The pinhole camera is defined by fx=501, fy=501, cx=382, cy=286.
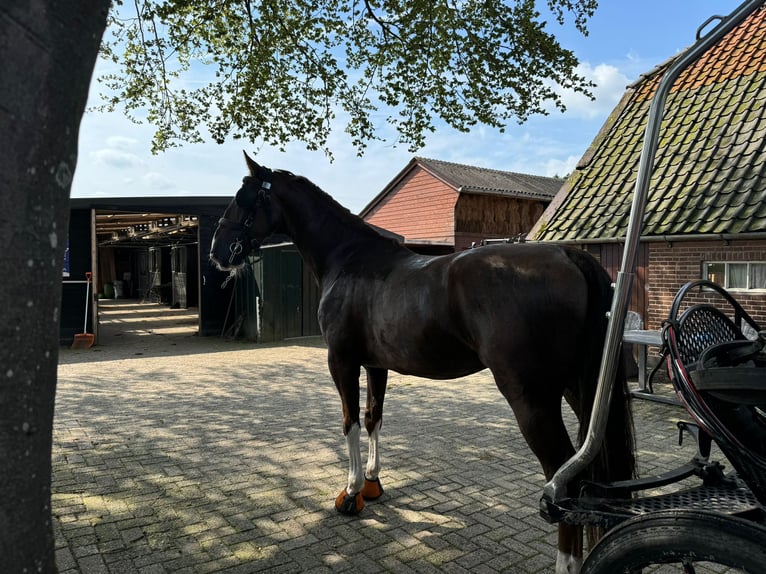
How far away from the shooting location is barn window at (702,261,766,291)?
22.2ft

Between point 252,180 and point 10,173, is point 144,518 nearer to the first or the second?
point 252,180

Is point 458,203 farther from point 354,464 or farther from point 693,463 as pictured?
point 693,463

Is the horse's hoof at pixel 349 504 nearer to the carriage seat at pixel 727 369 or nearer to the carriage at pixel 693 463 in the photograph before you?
the carriage at pixel 693 463

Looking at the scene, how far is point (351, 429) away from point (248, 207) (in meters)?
1.83

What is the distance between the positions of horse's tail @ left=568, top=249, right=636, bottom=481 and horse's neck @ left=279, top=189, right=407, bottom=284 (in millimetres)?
1546

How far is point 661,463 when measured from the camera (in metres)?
4.26

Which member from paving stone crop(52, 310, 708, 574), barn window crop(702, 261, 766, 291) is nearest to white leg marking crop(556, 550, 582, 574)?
paving stone crop(52, 310, 708, 574)

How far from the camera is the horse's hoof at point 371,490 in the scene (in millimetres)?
A: 3545

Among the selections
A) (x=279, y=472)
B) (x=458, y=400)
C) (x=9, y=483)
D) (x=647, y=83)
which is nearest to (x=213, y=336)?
(x=458, y=400)

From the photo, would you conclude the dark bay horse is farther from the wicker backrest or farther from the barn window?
the barn window

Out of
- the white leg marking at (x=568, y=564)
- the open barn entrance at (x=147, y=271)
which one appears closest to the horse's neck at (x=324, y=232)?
the white leg marking at (x=568, y=564)

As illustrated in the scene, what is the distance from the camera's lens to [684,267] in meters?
7.43

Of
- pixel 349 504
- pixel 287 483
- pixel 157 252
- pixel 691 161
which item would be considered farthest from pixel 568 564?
pixel 157 252

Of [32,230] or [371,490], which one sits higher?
[32,230]
